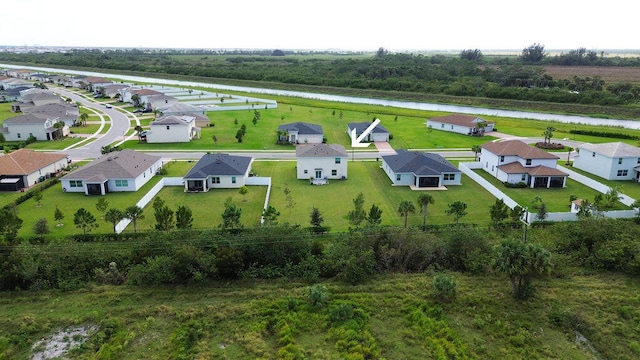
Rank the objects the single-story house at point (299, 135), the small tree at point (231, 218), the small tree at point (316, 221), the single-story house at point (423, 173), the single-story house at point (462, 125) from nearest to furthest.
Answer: the small tree at point (231, 218) < the small tree at point (316, 221) < the single-story house at point (423, 173) < the single-story house at point (299, 135) < the single-story house at point (462, 125)

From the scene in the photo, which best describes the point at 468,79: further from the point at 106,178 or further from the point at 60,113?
the point at 106,178

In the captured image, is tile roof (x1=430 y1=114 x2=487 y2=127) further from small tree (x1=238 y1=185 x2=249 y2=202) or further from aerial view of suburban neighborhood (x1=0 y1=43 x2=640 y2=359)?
small tree (x1=238 y1=185 x2=249 y2=202)

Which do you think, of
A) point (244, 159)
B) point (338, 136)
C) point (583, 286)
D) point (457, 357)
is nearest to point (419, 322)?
point (457, 357)

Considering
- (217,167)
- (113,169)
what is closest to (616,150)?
(217,167)

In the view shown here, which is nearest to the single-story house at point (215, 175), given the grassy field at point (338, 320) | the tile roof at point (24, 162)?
the tile roof at point (24, 162)

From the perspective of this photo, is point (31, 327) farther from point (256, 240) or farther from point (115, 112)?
point (115, 112)

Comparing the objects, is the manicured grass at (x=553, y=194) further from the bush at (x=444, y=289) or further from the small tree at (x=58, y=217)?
the small tree at (x=58, y=217)

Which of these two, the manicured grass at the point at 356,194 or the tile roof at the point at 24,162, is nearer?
the manicured grass at the point at 356,194
